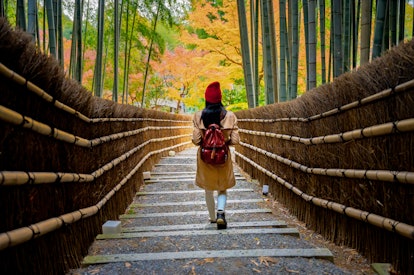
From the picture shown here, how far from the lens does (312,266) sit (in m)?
2.04

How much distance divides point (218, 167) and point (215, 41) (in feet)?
23.9

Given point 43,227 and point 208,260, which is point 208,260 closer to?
point 208,260

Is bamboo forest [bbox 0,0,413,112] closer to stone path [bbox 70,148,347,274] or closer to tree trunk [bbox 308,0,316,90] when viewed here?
tree trunk [bbox 308,0,316,90]

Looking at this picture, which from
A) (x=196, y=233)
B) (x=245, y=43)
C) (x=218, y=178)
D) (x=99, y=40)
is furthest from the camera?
(x=245, y=43)

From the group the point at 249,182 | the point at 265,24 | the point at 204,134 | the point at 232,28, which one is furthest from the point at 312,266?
the point at 232,28

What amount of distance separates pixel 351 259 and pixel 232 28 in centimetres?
788

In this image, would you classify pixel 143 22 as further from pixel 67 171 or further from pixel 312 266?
pixel 312 266

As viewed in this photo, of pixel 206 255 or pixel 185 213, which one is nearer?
pixel 206 255

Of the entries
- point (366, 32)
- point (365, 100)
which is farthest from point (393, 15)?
point (365, 100)

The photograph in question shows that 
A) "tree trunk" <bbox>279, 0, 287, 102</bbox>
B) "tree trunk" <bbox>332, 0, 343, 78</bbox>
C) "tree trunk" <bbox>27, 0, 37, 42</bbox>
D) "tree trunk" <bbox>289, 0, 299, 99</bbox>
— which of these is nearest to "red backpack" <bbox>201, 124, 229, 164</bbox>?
"tree trunk" <bbox>332, 0, 343, 78</bbox>

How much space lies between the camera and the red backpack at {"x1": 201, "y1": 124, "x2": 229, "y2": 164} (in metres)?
2.91

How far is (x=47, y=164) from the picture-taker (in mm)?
1904

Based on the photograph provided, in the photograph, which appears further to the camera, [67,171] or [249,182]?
[249,182]

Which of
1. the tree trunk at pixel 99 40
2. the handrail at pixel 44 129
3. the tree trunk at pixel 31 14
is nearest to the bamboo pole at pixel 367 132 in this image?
the handrail at pixel 44 129
